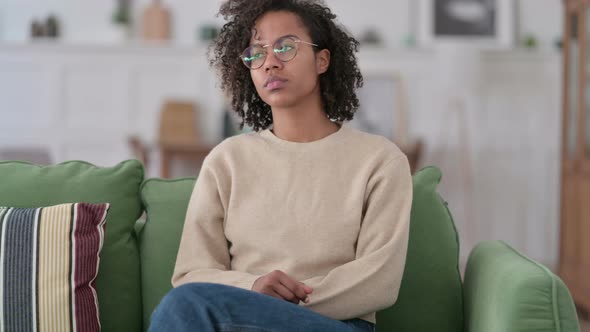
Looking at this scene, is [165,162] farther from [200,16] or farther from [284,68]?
[284,68]

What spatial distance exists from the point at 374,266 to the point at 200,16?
384 centimetres

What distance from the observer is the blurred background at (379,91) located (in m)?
4.73

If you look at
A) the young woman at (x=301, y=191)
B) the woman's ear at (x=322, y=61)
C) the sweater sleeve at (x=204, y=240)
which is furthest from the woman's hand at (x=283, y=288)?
the woman's ear at (x=322, y=61)

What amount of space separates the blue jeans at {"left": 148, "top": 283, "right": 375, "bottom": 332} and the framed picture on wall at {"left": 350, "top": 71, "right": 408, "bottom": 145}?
3.65 meters

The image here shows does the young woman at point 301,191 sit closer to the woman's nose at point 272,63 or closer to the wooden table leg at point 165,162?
the woman's nose at point 272,63

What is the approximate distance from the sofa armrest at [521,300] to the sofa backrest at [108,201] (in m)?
0.79

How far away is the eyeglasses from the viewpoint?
1607 mm

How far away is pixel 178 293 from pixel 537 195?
4183 millimetres

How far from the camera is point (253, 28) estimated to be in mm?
1680

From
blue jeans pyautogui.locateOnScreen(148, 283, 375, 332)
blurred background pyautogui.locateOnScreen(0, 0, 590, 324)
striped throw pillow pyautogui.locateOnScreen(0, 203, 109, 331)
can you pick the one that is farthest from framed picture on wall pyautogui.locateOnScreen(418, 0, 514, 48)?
blue jeans pyautogui.locateOnScreen(148, 283, 375, 332)

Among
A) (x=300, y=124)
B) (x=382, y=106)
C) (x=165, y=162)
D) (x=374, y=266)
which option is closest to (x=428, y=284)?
(x=374, y=266)

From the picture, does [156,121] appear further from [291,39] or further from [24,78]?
[291,39]

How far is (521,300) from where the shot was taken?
1272mm

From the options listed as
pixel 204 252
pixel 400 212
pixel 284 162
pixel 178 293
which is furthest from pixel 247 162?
pixel 178 293
